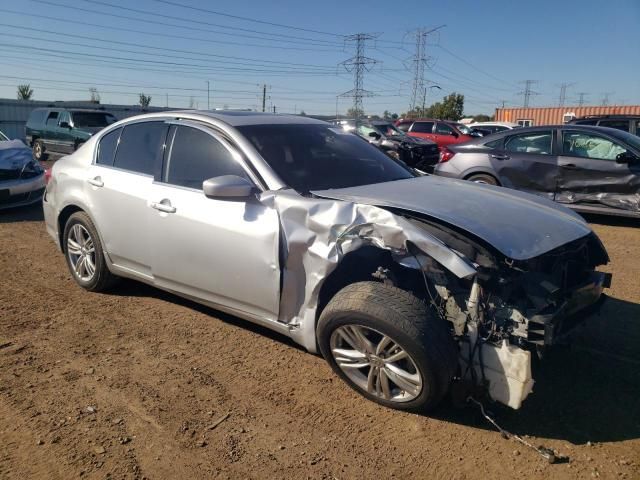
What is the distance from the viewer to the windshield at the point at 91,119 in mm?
16453

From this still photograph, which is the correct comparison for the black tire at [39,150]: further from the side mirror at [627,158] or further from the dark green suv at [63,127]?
the side mirror at [627,158]

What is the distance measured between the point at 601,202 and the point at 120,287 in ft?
22.3

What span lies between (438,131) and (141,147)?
17.5m

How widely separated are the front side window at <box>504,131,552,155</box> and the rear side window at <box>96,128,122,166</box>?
254 inches

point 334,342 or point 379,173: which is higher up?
point 379,173

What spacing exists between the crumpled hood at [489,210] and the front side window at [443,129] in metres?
17.1

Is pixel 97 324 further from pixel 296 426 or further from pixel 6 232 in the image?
pixel 6 232

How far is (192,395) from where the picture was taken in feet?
10.6

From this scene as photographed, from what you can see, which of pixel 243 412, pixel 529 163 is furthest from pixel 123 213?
pixel 529 163

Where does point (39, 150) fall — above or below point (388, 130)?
below

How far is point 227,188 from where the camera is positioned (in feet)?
11.0

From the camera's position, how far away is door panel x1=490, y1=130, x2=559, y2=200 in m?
8.36

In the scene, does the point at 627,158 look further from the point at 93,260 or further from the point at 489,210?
the point at 93,260

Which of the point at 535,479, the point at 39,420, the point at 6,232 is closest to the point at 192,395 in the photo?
the point at 39,420
